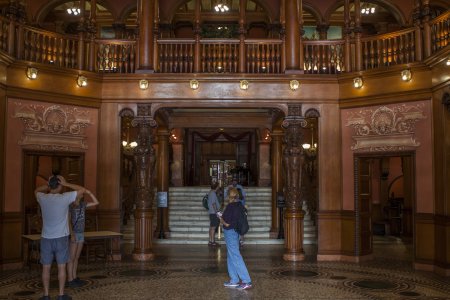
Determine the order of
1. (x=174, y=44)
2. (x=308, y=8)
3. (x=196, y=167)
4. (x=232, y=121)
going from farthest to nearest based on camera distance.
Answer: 1. (x=196, y=167)
2. (x=232, y=121)
3. (x=308, y=8)
4. (x=174, y=44)

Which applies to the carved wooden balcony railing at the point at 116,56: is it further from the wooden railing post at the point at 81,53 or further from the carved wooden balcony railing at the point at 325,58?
the carved wooden balcony railing at the point at 325,58

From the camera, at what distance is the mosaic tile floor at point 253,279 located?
6.82 meters

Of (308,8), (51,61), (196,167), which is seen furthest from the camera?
(196,167)

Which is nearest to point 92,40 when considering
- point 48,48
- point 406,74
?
point 48,48

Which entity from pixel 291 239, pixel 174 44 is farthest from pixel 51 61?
pixel 291 239

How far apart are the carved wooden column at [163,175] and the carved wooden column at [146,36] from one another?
3.61 meters

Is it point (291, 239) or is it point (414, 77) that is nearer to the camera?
point (414, 77)

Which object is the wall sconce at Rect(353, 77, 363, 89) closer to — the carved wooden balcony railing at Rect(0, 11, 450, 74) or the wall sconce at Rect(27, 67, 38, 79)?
the carved wooden balcony railing at Rect(0, 11, 450, 74)

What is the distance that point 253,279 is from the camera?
25.7 ft

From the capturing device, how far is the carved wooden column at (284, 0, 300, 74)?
33.2 feet

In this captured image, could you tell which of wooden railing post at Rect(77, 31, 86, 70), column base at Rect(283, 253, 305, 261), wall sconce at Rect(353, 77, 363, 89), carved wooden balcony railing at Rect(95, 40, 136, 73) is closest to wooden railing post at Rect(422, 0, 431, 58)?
wall sconce at Rect(353, 77, 363, 89)

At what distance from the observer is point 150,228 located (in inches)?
399

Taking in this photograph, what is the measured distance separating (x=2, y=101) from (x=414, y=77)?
25.0 feet

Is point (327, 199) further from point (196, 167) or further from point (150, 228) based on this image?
point (196, 167)
